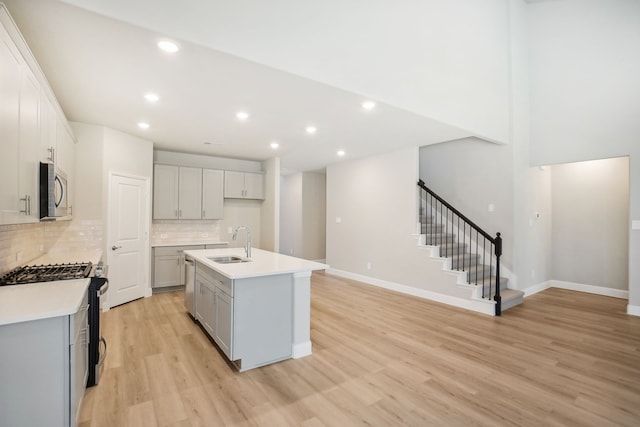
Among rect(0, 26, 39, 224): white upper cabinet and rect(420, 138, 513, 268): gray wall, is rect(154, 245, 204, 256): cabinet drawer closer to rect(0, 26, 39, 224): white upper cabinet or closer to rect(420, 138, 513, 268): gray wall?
rect(0, 26, 39, 224): white upper cabinet

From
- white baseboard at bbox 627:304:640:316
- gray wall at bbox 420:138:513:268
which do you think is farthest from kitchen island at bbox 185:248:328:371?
white baseboard at bbox 627:304:640:316

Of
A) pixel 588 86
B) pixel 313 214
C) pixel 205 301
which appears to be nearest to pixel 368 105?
pixel 205 301

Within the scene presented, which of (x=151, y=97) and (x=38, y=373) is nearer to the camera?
(x=38, y=373)

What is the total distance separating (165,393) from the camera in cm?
236

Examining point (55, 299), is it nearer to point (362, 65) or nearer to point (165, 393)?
point (165, 393)

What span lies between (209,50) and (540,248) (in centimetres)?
620

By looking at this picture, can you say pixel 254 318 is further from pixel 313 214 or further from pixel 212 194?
pixel 313 214

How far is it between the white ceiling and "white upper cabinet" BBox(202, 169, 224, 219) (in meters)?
1.06

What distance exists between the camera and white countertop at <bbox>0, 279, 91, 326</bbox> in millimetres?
1533

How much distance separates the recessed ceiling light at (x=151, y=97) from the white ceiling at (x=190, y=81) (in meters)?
0.05

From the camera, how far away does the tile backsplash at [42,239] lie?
8.66ft

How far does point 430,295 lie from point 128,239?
4836mm

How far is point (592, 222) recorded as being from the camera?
5.52m

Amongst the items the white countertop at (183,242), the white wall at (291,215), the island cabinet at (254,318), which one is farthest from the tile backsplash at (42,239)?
the white wall at (291,215)
